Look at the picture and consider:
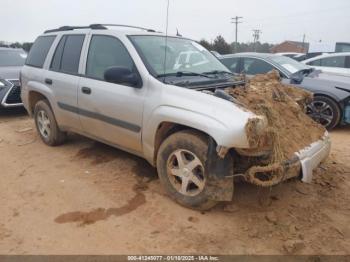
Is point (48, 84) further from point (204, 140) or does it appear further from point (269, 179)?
point (269, 179)

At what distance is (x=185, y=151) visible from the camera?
3648mm

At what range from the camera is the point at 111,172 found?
15.6 feet

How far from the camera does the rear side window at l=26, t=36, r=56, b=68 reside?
571 cm

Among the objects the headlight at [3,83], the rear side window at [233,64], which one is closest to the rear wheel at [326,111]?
the rear side window at [233,64]

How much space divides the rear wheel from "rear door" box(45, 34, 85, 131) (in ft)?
14.1

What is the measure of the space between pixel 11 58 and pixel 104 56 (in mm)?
6574

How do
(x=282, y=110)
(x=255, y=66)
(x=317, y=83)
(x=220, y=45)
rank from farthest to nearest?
(x=220, y=45) < (x=255, y=66) < (x=317, y=83) < (x=282, y=110)

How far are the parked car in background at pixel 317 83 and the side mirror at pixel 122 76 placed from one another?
4042 mm

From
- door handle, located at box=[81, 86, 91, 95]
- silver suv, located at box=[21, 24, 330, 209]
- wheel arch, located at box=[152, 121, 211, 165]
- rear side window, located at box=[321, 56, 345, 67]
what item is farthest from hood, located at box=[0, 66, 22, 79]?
rear side window, located at box=[321, 56, 345, 67]

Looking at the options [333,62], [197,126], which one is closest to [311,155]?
[197,126]

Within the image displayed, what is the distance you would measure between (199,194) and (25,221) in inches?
68.1

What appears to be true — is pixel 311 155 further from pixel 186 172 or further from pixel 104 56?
pixel 104 56

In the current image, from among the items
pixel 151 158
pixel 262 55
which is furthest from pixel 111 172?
pixel 262 55

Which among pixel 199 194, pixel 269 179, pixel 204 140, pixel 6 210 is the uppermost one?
pixel 204 140
